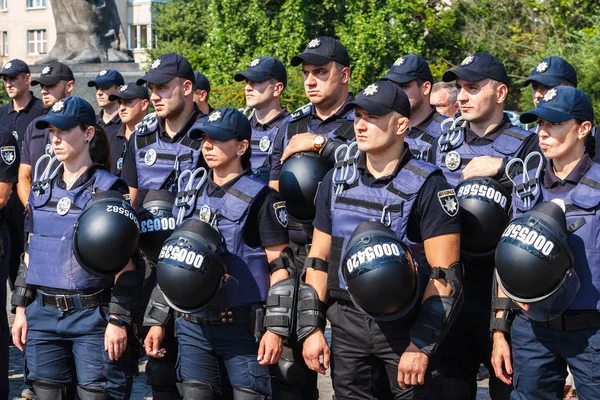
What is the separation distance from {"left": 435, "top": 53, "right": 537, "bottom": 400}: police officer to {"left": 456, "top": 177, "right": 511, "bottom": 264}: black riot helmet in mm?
193

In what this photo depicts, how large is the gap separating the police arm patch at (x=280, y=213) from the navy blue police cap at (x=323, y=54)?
172 centimetres

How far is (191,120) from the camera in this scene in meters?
7.04

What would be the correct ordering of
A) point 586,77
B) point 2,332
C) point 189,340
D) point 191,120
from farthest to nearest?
point 586,77 → point 2,332 → point 191,120 → point 189,340

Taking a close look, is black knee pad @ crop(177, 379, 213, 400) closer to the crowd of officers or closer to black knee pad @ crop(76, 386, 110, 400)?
the crowd of officers

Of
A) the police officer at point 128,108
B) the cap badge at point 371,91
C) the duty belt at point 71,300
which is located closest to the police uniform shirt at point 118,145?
the police officer at point 128,108

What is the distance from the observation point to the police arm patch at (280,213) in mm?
5656

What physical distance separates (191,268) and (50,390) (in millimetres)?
1271

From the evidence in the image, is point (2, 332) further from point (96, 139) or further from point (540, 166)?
point (540, 166)

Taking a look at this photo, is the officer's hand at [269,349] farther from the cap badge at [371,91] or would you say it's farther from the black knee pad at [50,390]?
the cap badge at [371,91]

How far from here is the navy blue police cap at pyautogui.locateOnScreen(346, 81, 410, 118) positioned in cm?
523

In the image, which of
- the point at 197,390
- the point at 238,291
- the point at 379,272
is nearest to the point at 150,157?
the point at 238,291

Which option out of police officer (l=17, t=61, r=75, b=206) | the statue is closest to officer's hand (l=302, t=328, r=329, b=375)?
police officer (l=17, t=61, r=75, b=206)

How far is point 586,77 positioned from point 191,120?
39.5 feet

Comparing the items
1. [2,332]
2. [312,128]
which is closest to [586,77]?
[312,128]
